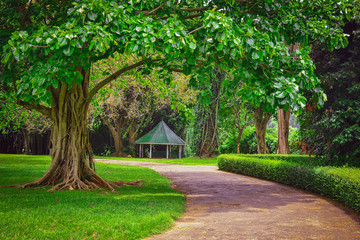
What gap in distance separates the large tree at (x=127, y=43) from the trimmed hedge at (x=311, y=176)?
119 inches

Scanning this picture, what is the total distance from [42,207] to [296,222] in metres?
5.16

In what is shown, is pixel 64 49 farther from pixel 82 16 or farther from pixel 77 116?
pixel 77 116

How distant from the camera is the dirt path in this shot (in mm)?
6328

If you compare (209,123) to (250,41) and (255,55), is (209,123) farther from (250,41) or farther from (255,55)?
(250,41)

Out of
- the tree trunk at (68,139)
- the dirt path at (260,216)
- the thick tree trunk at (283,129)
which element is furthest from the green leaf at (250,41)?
the thick tree trunk at (283,129)

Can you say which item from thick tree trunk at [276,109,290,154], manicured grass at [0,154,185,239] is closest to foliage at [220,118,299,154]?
thick tree trunk at [276,109,290,154]

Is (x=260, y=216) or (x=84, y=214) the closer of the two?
(x=84, y=214)

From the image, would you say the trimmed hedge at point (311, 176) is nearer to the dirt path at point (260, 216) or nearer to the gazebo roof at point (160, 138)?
the dirt path at point (260, 216)

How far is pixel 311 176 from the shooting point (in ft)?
38.1

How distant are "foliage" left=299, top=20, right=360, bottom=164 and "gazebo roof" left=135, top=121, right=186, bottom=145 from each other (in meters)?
20.9

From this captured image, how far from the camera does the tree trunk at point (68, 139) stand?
35.3ft

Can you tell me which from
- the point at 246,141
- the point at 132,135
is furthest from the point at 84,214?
the point at 246,141

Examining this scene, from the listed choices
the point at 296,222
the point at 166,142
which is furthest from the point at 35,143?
the point at 296,222

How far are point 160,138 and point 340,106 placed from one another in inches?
898
